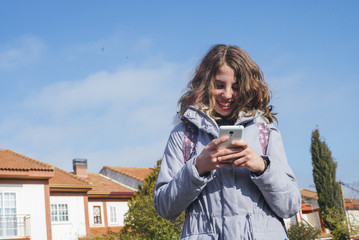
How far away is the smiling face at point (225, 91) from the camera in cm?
228

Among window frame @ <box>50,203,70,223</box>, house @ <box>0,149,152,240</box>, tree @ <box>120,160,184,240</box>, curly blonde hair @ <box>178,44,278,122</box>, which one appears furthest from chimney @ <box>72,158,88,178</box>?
curly blonde hair @ <box>178,44,278,122</box>

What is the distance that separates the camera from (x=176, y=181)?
6.65ft

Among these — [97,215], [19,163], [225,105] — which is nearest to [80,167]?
[97,215]

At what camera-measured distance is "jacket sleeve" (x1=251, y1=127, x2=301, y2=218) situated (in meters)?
1.93

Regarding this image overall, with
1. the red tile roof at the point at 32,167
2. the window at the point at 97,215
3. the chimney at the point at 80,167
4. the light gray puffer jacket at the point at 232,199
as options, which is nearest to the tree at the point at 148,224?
the light gray puffer jacket at the point at 232,199

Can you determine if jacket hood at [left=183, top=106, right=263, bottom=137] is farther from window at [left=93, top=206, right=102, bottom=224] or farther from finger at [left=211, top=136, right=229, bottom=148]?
window at [left=93, top=206, right=102, bottom=224]

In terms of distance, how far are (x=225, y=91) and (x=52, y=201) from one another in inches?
926

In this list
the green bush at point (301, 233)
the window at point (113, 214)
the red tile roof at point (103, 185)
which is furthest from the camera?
the red tile roof at point (103, 185)

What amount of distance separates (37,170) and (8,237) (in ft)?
11.1

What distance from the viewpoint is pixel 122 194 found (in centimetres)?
2833

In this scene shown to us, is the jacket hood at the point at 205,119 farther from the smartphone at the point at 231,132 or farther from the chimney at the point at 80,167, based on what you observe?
the chimney at the point at 80,167

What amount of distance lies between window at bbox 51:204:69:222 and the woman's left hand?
23.6 meters

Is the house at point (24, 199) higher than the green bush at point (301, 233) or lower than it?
higher

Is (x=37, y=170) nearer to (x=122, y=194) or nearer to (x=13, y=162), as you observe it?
(x=13, y=162)
